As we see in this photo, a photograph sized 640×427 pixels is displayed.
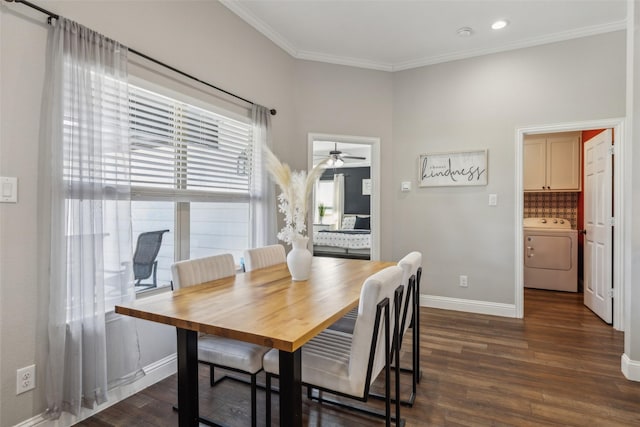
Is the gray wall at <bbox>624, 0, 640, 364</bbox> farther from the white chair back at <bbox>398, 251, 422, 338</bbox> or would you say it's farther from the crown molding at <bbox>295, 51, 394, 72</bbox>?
the crown molding at <bbox>295, 51, 394, 72</bbox>

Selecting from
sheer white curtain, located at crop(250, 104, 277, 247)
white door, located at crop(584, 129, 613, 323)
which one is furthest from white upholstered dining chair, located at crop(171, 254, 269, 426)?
white door, located at crop(584, 129, 613, 323)

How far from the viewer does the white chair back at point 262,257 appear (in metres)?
2.57

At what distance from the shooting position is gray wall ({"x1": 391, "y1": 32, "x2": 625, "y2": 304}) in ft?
11.4

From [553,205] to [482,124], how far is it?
→ 2.43 m

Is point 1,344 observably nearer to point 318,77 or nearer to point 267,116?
point 267,116

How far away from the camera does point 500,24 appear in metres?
3.33

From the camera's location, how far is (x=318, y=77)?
13.4ft

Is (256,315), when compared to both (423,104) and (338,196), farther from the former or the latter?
(338,196)

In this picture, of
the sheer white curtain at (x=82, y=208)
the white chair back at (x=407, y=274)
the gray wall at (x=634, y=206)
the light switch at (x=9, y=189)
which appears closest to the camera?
the light switch at (x=9, y=189)

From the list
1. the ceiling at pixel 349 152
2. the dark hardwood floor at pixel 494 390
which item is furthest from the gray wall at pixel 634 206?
the ceiling at pixel 349 152

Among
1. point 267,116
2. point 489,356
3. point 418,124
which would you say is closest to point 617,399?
point 489,356

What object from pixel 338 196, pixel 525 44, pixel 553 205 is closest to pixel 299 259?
pixel 525 44

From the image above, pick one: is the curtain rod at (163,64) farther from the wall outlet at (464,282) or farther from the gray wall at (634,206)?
the gray wall at (634,206)

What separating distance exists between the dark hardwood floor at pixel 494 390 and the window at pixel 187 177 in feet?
3.02
